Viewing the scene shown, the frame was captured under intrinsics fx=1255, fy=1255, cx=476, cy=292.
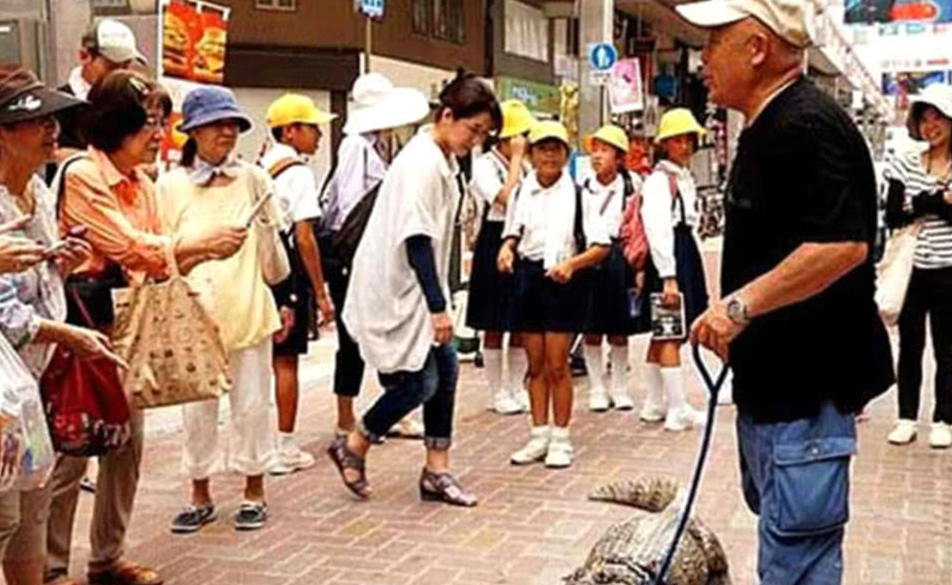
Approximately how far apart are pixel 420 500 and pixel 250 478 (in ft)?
2.75

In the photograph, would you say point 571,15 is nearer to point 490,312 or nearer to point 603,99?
point 603,99

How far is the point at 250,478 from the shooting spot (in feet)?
17.2

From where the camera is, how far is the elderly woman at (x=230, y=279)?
16.0ft

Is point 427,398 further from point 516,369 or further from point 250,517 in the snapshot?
point 516,369

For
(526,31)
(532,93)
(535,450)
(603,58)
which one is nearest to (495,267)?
(535,450)

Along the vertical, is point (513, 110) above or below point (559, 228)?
above

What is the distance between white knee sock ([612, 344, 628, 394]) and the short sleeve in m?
4.98

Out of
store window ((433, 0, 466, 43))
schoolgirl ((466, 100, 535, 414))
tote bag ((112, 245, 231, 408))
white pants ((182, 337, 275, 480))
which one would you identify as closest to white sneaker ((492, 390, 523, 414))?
schoolgirl ((466, 100, 535, 414))

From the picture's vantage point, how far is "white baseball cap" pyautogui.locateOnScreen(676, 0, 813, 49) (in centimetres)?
295

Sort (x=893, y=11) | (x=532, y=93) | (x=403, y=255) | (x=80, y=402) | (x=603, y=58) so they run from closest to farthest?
(x=80, y=402), (x=403, y=255), (x=603, y=58), (x=893, y=11), (x=532, y=93)

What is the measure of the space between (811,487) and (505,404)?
4.79 meters

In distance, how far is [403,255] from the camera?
17.4ft

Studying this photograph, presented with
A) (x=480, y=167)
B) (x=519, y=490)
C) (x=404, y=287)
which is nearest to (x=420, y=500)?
(x=519, y=490)

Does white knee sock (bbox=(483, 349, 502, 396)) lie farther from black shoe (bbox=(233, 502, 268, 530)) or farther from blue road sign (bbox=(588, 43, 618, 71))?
blue road sign (bbox=(588, 43, 618, 71))
